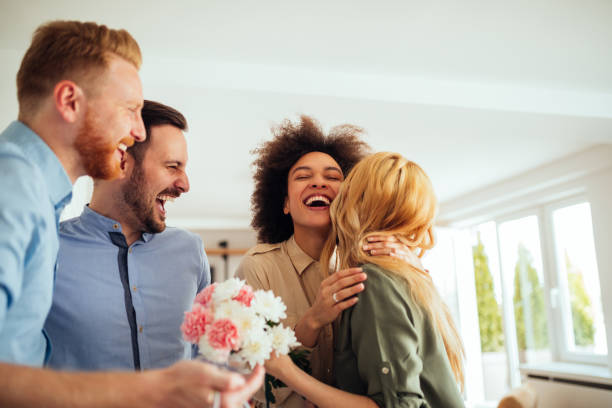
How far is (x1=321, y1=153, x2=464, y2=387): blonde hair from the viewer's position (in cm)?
161

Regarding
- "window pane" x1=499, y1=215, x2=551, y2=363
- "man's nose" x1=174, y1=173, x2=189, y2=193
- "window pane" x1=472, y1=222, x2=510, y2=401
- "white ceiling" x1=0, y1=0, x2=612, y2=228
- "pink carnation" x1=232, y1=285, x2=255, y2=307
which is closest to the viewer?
"pink carnation" x1=232, y1=285, x2=255, y2=307

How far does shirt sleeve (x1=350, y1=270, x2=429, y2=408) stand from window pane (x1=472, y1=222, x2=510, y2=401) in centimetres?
759

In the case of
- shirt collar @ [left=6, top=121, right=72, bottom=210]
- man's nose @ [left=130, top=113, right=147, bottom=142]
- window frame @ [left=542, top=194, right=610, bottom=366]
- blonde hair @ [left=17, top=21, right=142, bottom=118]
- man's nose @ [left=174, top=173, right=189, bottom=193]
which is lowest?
window frame @ [left=542, top=194, right=610, bottom=366]

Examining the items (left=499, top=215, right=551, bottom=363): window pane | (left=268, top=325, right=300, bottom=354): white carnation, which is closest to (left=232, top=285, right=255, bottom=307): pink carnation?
(left=268, top=325, right=300, bottom=354): white carnation

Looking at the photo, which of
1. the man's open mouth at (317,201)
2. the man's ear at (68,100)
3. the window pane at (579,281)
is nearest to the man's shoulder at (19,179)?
the man's ear at (68,100)

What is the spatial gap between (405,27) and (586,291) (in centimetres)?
511

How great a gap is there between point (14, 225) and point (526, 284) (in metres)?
7.91

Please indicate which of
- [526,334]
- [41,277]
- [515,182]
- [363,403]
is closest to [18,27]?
[41,277]

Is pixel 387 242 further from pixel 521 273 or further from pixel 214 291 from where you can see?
pixel 521 273

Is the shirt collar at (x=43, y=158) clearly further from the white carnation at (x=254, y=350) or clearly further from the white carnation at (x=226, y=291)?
the white carnation at (x=254, y=350)

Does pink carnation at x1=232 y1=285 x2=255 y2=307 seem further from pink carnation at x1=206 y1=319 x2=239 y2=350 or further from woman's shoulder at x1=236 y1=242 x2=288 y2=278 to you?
woman's shoulder at x1=236 y1=242 x2=288 y2=278

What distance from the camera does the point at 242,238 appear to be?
1070 centimetres

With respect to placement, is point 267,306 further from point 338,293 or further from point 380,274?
point 380,274

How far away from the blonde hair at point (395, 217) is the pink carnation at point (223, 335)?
0.59 metres
